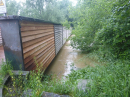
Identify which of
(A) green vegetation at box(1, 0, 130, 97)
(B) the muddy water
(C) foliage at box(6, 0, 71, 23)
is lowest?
(B) the muddy water

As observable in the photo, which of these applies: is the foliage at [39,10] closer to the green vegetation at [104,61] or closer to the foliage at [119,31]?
the green vegetation at [104,61]

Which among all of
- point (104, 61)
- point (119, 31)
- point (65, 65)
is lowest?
point (65, 65)

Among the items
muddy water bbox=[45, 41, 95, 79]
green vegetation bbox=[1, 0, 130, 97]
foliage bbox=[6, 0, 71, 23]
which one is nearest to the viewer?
green vegetation bbox=[1, 0, 130, 97]

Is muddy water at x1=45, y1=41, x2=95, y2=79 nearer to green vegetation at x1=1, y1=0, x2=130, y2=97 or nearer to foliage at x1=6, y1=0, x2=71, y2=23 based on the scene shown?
green vegetation at x1=1, y1=0, x2=130, y2=97

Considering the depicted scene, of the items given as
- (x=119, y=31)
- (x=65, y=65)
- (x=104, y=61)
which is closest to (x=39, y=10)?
(x=65, y=65)

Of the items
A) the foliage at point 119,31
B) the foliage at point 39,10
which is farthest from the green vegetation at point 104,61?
the foliage at point 39,10

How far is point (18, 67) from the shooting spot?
241 centimetres

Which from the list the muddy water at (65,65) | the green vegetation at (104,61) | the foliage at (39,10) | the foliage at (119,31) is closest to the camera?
the green vegetation at (104,61)

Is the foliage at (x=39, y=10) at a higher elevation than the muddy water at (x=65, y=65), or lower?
higher

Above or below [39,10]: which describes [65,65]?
below

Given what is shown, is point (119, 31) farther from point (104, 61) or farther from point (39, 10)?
point (39, 10)

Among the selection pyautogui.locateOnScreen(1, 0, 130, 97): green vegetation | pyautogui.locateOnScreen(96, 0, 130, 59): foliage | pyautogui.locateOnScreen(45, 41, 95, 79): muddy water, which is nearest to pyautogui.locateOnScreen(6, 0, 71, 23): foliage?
pyautogui.locateOnScreen(1, 0, 130, 97): green vegetation

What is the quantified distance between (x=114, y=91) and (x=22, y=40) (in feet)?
7.29

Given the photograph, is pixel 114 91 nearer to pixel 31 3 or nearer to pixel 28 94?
pixel 28 94
